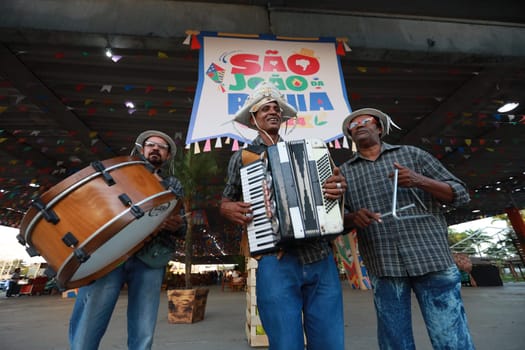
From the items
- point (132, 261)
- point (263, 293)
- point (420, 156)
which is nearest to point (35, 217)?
point (132, 261)

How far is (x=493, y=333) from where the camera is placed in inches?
147

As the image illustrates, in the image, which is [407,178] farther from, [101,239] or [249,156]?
[101,239]

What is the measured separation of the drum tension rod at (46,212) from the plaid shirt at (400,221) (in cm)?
176

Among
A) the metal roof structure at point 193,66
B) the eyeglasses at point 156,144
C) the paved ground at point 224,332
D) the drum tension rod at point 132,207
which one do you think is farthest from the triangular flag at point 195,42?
the paved ground at point 224,332

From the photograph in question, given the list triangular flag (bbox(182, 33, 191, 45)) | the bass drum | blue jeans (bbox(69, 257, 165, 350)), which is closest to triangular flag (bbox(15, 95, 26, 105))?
triangular flag (bbox(182, 33, 191, 45))

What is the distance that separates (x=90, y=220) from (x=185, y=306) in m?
3.93

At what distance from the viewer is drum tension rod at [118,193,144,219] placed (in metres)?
1.67

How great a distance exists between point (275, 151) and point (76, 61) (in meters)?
4.30

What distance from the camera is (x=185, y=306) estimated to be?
5.04 m

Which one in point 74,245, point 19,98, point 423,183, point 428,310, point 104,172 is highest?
point 19,98

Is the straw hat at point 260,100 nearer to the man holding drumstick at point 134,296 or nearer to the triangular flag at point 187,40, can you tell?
the man holding drumstick at point 134,296

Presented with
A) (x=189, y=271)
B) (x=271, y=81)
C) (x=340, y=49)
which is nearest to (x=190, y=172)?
(x=189, y=271)

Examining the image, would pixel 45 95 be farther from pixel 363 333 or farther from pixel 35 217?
pixel 363 333

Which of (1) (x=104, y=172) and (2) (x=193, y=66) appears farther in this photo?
(2) (x=193, y=66)
